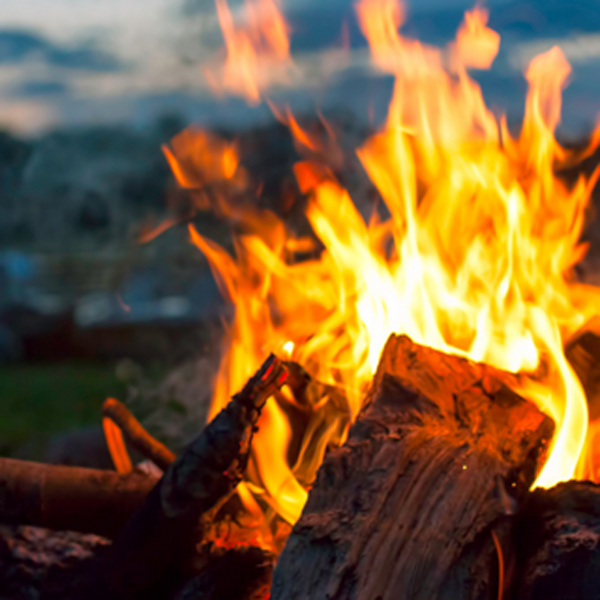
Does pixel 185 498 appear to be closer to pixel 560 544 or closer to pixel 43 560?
pixel 43 560

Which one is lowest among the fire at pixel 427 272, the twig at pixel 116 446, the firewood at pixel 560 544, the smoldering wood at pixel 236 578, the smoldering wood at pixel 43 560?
the smoldering wood at pixel 43 560

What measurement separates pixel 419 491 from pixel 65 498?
1.36 metres

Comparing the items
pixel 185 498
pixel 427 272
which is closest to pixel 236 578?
pixel 185 498

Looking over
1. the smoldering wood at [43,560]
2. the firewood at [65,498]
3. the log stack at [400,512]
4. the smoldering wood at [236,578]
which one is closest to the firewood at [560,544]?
the log stack at [400,512]

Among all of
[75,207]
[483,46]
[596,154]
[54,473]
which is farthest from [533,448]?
[75,207]

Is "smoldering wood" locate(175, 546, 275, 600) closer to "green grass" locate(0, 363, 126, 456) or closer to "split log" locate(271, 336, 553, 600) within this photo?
"split log" locate(271, 336, 553, 600)

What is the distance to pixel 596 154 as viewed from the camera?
5.10 metres

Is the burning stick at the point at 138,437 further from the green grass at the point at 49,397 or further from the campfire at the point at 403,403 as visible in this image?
the green grass at the point at 49,397

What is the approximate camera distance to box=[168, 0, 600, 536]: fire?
2643mm

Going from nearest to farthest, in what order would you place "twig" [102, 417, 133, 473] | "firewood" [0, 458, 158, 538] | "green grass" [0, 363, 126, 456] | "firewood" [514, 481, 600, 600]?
"firewood" [514, 481, 600, 600], "firewood" [0, 458, 158, 538], "twig" [102, 417, 133, 473], "green grass" [0, 363, 126, 456]

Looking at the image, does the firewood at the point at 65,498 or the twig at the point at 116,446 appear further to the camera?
the twig at the point at 116,446

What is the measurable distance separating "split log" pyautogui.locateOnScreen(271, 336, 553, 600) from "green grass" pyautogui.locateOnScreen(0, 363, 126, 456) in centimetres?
386

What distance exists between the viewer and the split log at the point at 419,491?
1758 millimetres

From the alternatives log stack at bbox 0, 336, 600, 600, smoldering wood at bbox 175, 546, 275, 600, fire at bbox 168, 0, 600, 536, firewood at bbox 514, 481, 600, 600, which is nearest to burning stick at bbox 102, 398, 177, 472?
fire at bbox 168, 0, 600, 536
